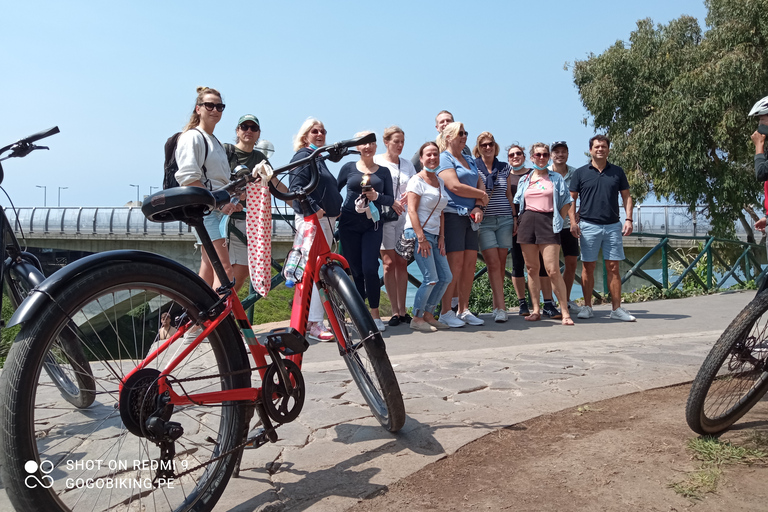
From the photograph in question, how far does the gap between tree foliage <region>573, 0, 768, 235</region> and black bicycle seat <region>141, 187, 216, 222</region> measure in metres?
20.5

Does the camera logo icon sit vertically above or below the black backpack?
below

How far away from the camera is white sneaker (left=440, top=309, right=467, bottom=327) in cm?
721

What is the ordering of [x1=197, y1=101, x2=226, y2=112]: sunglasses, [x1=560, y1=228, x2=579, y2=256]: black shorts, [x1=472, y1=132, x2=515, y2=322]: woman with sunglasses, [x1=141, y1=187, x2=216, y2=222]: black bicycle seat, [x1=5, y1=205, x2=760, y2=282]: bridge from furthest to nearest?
A: [x1=5, y1=205, x2=760, y2=282]: bridge < [x1=560, y1=228, x2=579, y2=256]: black shorts < [x1=472, y1=132, x2=515, y2=322]: woman with sunglasses < [x1=197, y1=101, x2=226, y2=112]: sunglasses < [x1=141, y1=187, x2=216, y2=222]: black bicycle seat

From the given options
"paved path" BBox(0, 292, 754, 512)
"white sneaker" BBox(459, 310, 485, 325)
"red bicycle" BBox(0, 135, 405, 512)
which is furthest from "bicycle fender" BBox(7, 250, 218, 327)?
"white sneaker" BBox(459, 310, 485, 325)

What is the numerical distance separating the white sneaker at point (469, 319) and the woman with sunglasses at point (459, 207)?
0.04ft

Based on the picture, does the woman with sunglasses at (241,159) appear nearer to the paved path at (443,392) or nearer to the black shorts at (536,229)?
the paved path at (443,392)

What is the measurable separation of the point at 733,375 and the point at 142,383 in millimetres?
2477

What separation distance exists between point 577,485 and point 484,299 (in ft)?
33.0

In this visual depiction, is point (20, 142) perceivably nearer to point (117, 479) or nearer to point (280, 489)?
point (117, 479)

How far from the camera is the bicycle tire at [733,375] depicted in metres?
2.98

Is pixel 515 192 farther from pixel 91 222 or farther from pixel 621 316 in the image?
pixel 91 222

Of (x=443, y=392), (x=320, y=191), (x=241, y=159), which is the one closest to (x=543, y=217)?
(x=320, y=191)

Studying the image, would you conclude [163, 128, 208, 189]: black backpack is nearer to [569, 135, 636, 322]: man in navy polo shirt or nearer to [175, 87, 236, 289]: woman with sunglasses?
[175, 87, 236, 289]: woman with sunglasses

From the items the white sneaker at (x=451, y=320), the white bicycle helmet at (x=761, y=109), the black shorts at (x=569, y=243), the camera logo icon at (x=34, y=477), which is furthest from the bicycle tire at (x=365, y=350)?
the black shorts at (x=569, y=243)
